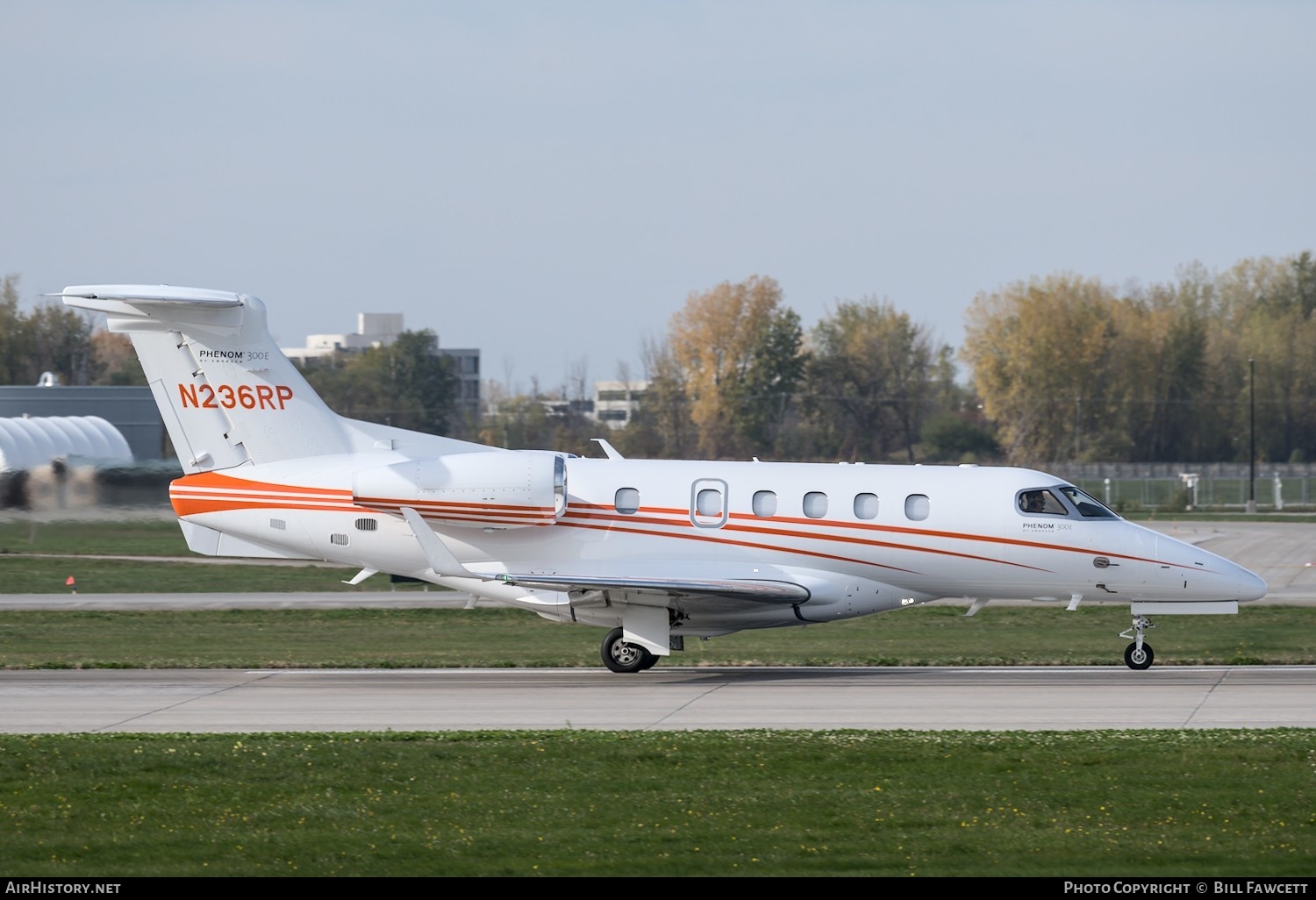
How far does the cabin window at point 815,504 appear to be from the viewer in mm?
20953

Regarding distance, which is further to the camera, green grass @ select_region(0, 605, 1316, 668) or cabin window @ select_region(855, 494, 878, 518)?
green grass @ select_region(0, 605, 1316, 668)

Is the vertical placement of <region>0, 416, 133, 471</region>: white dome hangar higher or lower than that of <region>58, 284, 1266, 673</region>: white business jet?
higher

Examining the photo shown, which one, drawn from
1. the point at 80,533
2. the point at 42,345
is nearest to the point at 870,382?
the point at 42,345

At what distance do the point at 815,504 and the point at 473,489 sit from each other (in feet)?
15.5

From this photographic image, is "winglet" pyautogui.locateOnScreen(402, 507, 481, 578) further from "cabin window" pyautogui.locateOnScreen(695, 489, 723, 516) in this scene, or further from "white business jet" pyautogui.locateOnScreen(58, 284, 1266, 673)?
"cabin window" pyautogui.locateOnScreen(695, 489, 723, 516)

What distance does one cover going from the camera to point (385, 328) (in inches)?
6112

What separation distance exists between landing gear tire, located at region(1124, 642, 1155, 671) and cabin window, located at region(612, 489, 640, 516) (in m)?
7.12

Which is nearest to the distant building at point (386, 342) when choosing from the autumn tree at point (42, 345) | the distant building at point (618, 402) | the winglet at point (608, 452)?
the distant building at point (618, 402)

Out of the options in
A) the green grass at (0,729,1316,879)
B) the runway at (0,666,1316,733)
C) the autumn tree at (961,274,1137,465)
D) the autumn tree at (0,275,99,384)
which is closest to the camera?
the green grass at (0,729,1316,879)

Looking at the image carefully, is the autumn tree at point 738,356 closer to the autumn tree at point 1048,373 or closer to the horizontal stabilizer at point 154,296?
the autumn tree at point 1048,373

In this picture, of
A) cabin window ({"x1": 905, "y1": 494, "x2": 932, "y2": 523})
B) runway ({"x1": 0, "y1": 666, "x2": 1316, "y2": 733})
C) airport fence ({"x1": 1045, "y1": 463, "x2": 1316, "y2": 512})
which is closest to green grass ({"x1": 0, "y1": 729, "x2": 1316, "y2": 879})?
runway ({"x1": 0, "y1": 666, "x2": 1316, "y2": 733})

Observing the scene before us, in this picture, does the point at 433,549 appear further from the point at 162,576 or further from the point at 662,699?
the point at 162,576

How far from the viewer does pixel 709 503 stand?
2103 cm

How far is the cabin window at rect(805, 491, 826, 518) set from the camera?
68.7 feet
